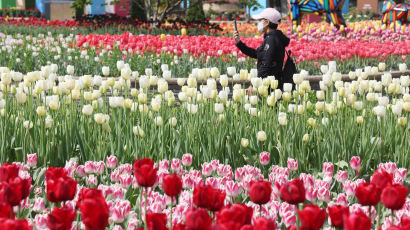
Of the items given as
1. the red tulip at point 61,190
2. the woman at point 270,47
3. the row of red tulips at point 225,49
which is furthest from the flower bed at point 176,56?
the red tulip at point 61,190

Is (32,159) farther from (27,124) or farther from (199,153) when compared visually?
(199,153)

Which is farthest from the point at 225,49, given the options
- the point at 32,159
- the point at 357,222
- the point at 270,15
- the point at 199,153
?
the point at 357,222

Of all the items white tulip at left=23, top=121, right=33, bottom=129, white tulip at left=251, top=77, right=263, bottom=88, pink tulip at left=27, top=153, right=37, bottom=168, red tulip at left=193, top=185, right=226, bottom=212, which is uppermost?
white tulip at left=251, top=77, right=263, bottom=88

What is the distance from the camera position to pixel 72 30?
17.4m

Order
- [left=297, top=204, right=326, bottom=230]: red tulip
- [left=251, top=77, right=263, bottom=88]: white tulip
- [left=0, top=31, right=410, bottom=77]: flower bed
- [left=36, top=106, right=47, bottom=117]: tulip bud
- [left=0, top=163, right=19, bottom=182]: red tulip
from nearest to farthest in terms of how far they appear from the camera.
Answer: [left=297, top=204, right=326, bottom=230]: red tulip, [left=0, top=163, right=19, bottom=182]: red tulip, [left=36, top=106, right=47, bottom=117]: tulip bud, [left=251, top=77, right=263, bottom=88]: white tulip, [left=0, top=31, right=410, bottom=77]: flower bed

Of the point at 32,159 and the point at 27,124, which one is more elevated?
the point at 27,124

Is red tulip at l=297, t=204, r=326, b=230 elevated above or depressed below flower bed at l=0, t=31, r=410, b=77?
below

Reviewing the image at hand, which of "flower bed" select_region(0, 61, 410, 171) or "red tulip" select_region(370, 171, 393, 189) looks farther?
"flower bed" select_region(0, 61, 410, 171)

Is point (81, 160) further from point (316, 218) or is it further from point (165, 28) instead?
point (165, 28)

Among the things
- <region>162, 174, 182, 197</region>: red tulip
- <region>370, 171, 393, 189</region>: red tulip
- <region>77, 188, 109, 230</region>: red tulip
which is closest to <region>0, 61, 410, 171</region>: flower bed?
<region>370, 171, 393, 189</region>: red tulip

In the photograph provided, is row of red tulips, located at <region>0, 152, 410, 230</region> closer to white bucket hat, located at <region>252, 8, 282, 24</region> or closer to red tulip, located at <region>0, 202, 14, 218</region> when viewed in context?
red tulip, located at <region>0, 202, 14, 218</region>

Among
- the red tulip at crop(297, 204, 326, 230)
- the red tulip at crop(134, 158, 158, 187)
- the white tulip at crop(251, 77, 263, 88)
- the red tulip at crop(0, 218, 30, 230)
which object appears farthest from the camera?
the white tulip at crop(251, 77, 263, 88)

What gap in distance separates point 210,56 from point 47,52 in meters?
2.61

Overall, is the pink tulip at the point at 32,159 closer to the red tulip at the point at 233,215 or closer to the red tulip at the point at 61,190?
the red tulip at the point at 61,190
